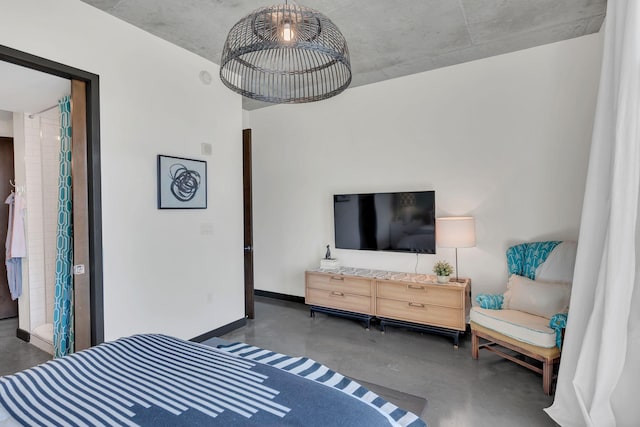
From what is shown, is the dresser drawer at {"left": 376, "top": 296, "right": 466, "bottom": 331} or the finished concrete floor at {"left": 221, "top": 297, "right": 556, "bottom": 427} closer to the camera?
the finished concrete floor at {"left": 221, "top": 297, "right": 556, "bottom": 427}

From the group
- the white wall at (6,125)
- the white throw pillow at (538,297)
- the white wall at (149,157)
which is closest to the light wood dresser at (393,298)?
the white throw pillow at (538,297)

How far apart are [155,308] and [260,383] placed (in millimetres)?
2024

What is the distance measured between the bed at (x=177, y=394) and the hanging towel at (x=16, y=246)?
113 inches

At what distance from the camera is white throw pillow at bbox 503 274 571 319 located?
103 inches

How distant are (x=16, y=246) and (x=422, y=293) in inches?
170

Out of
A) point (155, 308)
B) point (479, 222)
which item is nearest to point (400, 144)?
point (479, 222)

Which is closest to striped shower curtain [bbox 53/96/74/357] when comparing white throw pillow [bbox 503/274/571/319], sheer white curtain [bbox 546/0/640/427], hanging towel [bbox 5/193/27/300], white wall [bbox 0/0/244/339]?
white wall [bbox 0/0/244/339]

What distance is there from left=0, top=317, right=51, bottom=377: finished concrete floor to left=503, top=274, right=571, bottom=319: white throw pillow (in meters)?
4.25

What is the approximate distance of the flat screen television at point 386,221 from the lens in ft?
11.7

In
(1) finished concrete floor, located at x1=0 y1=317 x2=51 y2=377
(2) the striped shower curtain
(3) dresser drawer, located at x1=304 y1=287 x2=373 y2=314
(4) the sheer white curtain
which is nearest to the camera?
(4) the sheer white curtain

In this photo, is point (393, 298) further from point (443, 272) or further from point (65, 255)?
point (65, 255)

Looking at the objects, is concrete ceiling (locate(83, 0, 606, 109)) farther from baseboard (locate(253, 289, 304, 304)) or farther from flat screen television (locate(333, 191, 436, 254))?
baseboard (locate(253, 289, 304, 304))

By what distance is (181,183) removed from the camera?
3.10 meters

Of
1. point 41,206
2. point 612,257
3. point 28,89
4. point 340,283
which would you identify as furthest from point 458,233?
point 41,206
